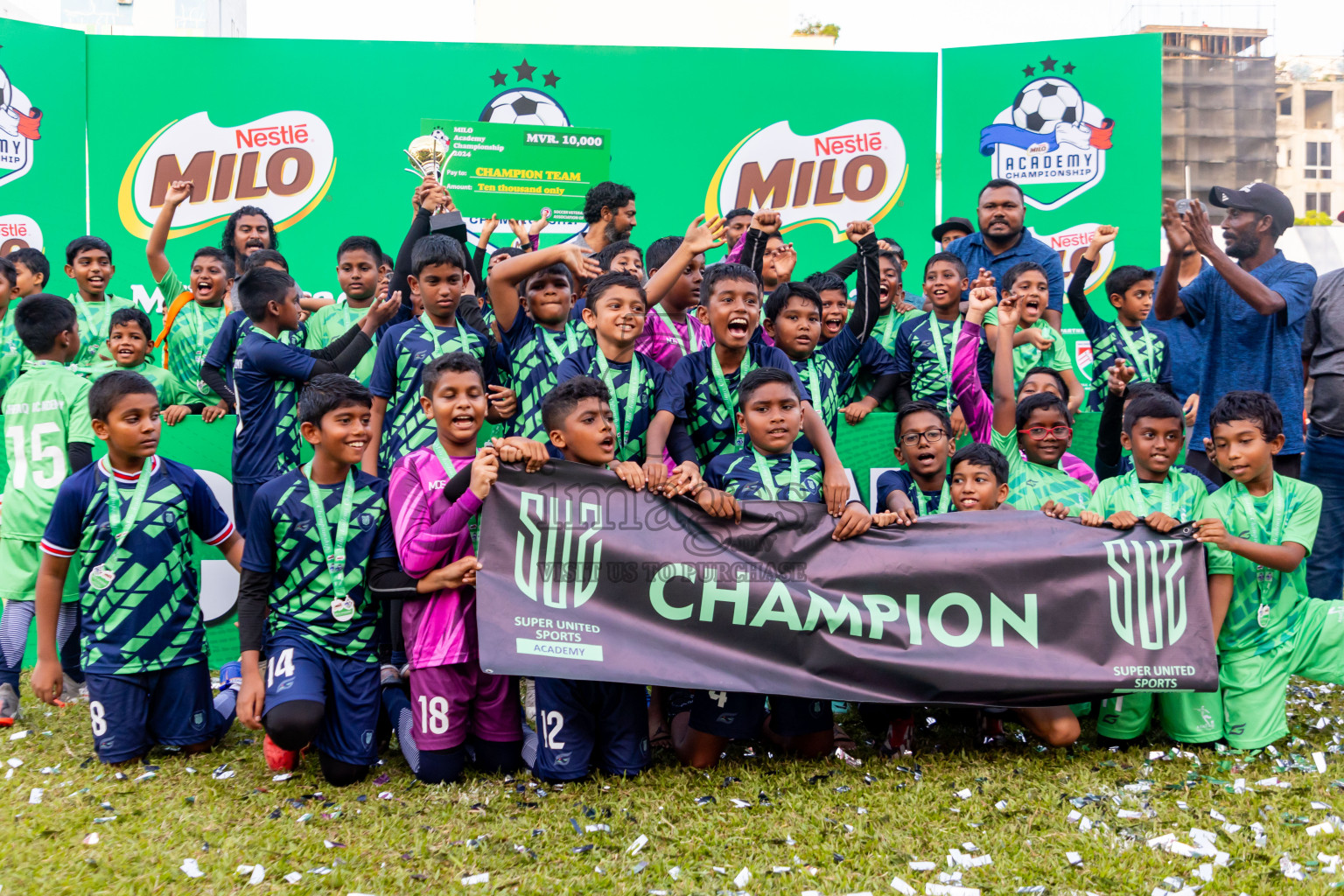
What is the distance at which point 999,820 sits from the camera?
414 cm

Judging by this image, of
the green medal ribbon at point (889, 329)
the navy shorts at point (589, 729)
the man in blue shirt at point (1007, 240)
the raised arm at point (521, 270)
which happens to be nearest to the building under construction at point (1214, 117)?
the man in blue shirt at point (1007, 240)

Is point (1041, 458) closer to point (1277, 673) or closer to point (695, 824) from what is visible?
point (1277, 673)

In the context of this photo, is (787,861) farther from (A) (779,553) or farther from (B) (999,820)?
(A) (779,553)

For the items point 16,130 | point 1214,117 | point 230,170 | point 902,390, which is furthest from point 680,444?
point 1214,117

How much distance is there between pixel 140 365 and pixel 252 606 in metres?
2.83

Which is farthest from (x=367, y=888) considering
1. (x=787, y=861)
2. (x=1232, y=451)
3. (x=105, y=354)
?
(x=105, y=354)

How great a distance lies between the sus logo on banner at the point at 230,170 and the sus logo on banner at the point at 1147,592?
1003 cm

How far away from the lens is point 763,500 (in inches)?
192

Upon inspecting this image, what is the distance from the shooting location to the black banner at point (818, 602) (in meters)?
4.64

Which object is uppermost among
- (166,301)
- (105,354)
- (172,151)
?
(172,151)

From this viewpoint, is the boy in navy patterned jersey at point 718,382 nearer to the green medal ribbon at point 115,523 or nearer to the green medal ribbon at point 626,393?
the green medal ribbon at point 626,393

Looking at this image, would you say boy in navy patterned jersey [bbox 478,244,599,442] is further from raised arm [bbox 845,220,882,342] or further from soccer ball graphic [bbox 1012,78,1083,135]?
soccer ball graphic [bbox 1012,78,1083,135]

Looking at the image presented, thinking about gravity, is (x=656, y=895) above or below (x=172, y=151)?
below

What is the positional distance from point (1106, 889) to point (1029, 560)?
5.33ft
